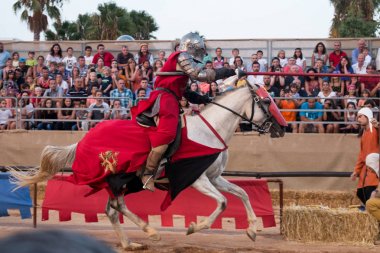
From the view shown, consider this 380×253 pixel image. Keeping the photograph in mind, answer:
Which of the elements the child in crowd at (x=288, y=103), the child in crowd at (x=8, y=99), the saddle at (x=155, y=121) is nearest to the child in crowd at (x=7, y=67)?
the child in crowd at (x=8, y=99)

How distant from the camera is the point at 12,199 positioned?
10.7 m

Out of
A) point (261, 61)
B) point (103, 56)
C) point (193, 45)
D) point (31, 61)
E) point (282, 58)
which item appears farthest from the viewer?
point (31, 61)

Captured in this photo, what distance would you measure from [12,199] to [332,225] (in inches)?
181

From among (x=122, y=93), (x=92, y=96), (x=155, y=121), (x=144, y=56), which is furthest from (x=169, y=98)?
(x=144, y=56)

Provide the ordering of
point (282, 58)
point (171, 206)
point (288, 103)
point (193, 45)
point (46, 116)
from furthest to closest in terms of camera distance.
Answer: point (46, 116) → point (282, 58) → point (288, 103) → point (171, 206) → point (193, 45)

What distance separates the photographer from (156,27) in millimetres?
52031

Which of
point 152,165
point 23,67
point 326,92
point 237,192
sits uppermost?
point 23,67

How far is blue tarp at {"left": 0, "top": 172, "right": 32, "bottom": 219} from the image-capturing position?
35.2ft

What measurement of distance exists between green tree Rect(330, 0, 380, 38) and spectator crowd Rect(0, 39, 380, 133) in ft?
71.5

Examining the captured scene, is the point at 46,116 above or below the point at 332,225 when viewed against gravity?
above

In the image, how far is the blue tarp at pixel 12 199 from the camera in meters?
10.7

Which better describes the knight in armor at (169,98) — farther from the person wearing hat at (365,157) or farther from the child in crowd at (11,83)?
the child in crowd at (11,83)

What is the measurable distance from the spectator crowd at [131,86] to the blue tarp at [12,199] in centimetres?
451

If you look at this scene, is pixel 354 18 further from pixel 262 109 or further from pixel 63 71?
pixel 262 109
